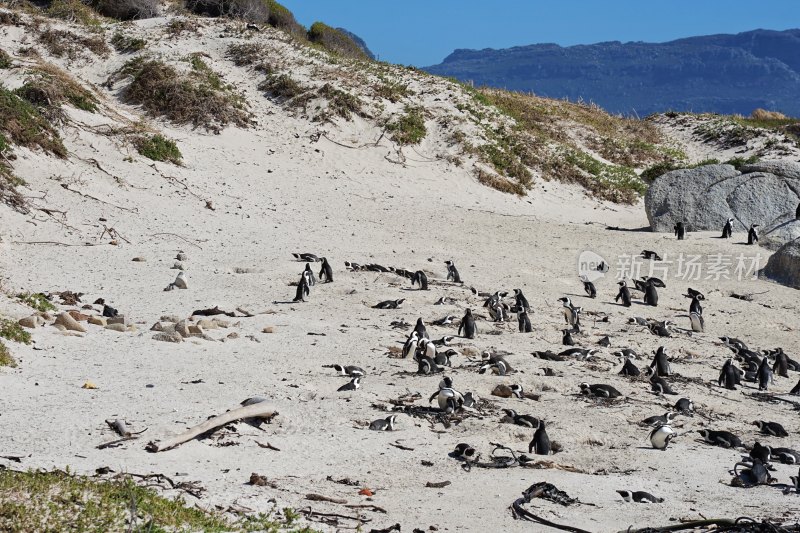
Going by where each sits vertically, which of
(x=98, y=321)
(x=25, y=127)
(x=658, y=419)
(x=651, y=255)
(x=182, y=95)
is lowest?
(x=98, y=321)

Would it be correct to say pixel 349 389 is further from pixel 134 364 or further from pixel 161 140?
pixel 161 140

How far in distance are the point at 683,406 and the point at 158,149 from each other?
13.4 metres

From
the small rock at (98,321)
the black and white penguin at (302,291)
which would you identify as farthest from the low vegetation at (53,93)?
the small rock at (98,321)

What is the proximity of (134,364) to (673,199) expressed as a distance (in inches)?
579

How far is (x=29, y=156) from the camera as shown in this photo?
15766 millimetres

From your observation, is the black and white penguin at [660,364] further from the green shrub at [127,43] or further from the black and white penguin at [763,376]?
the green shrub at [127,43]

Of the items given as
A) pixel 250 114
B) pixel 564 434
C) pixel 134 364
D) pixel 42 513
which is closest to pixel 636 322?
pixel 564 434

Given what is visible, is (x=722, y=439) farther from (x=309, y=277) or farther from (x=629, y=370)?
(x=309, y=277)

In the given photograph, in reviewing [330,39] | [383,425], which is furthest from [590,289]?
[330,39]

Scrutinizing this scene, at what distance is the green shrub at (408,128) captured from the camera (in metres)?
22.9

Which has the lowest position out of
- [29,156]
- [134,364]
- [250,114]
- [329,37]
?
[134,364]

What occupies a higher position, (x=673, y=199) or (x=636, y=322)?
(x=673, y=199)

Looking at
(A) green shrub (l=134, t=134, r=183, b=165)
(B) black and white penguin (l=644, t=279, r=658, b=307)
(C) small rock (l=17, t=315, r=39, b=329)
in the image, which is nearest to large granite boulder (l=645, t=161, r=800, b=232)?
(B) black and white penguin (l=644, t=279, r=658, b=307)

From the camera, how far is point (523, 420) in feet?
24.5
